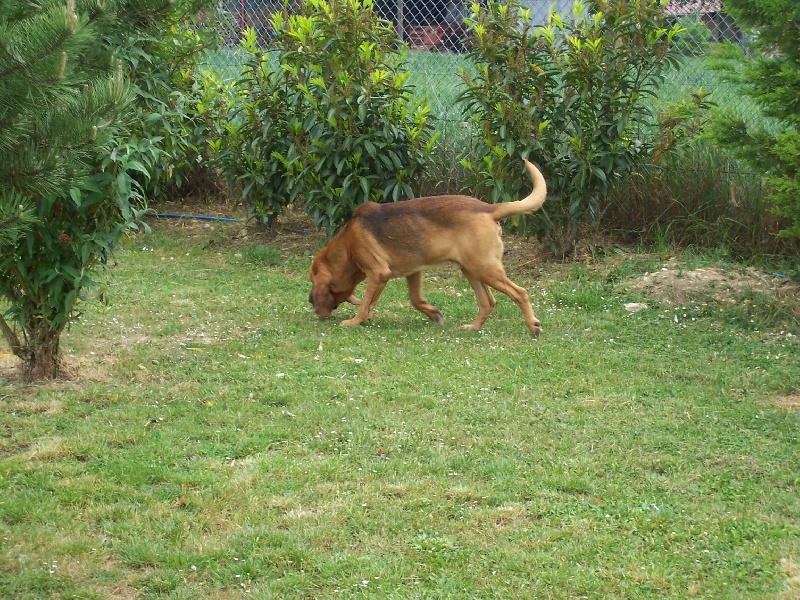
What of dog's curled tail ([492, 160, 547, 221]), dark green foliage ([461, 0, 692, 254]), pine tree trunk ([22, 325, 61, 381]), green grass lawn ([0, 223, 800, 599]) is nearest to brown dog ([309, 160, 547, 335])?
dog's curled tail ([492, 160, 547, 221])

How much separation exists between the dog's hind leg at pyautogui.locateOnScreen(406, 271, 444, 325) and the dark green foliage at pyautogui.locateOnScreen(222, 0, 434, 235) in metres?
1.67

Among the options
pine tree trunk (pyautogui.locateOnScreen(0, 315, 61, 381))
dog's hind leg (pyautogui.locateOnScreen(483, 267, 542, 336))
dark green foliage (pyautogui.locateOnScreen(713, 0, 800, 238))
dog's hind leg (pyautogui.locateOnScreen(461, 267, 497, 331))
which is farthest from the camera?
dog's hind leg (pyautogui.locateOnScreen(461, 267, 497, 331))

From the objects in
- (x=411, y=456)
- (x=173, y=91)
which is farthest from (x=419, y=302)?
(x=411, y=456)

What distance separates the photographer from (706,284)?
26.3 feet

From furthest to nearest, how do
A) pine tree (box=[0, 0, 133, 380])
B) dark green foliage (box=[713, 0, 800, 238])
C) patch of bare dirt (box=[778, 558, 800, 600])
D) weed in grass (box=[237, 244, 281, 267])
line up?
weed in grass (box=[237, 244, 281, 267]) < dark green foliage (box=[713, 0, 800, 238]) < patch of bare dirt (box=[778, 558, 800, 600]) < pine tree (box=[0, 0, 133, 380])

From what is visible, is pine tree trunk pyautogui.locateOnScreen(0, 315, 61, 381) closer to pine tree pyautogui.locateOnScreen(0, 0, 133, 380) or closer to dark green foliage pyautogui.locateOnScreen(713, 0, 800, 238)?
pine tree pyautogui.locateOnScreen(0, 0, 133, 380)

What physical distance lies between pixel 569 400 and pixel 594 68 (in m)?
3.91

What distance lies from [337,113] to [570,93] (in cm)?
226

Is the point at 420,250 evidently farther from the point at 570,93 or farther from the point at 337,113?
the point at 570,93

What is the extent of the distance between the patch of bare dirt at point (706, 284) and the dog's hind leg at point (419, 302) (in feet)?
6.24

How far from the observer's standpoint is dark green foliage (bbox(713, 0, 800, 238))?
621 centimetres

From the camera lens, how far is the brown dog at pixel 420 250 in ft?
23.7

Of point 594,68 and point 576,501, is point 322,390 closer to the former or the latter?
point 576,501

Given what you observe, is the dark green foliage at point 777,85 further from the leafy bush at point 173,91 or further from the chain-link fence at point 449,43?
the leafy bush at point 173,91
